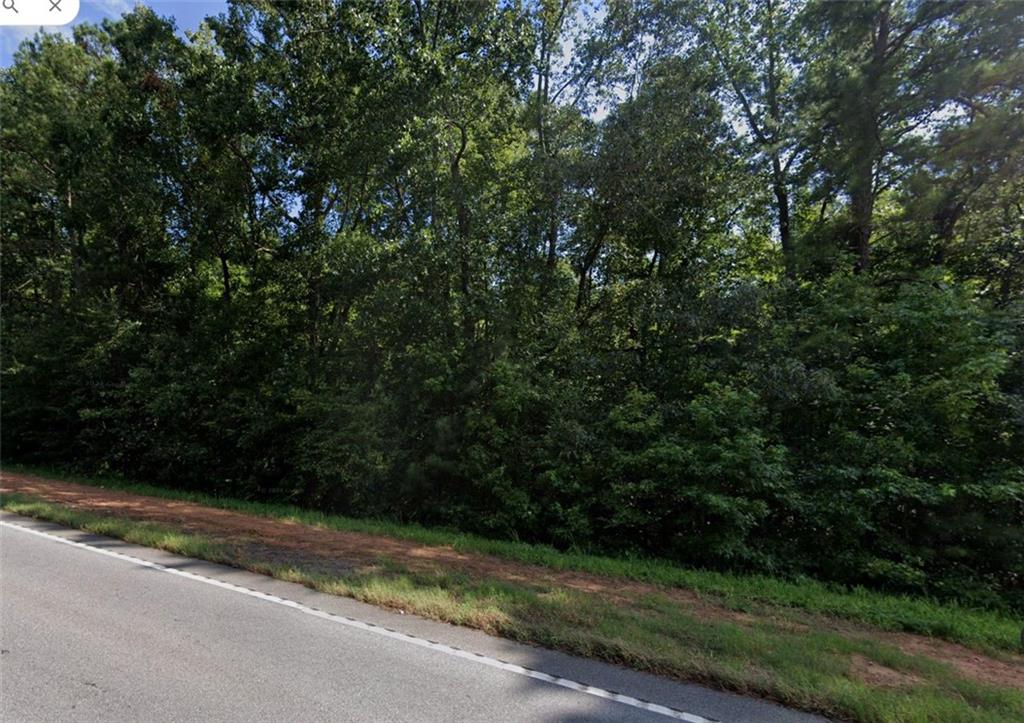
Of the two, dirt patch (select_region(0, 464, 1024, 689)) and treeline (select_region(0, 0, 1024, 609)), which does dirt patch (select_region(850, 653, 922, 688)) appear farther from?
treeline (select_region(0, 0, 1024, 609))

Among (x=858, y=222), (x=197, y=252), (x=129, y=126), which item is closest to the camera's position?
(x=858, y=222)

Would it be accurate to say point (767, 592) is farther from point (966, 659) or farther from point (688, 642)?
point (688, 642)

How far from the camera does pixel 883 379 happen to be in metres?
9.26

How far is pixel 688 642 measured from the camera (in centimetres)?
473

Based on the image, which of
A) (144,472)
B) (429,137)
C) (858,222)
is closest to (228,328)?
(144,472)

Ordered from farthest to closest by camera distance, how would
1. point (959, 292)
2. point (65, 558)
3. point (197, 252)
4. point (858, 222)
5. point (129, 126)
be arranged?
point (197, 252), point (129, 126), point (858, 222), point (959, 292), point (65, 558)

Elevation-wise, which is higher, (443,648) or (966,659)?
(966,659)

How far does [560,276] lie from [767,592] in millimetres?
8496

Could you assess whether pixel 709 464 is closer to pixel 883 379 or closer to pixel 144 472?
pixel 883 379

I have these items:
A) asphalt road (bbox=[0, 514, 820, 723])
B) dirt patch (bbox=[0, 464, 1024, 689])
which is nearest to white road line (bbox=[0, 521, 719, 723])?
asphalt road (bbox=[0, 514, 820, 723])

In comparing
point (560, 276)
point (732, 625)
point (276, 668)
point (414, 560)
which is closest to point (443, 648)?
point (276, 668)

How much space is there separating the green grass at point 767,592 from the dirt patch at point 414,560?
211 millimetres

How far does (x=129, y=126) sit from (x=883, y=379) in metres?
17.8

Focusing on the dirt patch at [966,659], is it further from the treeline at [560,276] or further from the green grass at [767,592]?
the treeline at [560,276]
